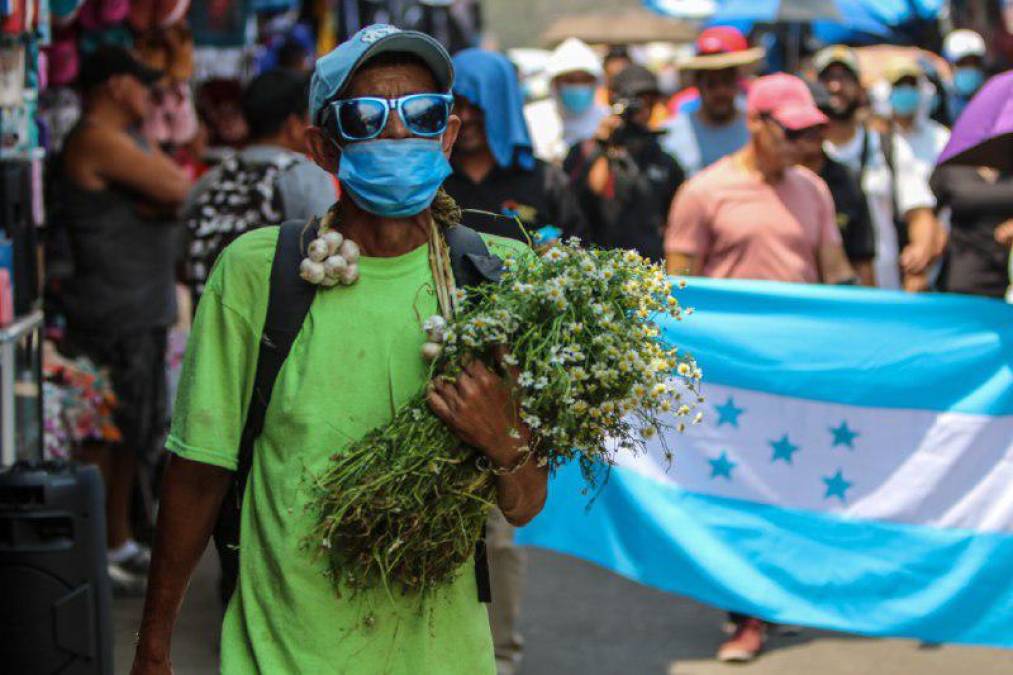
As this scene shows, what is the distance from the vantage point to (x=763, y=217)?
6.82 m

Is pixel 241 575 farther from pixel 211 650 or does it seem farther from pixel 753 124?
pixel 753 124

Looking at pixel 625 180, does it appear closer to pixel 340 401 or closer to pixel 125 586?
pixel 125 586

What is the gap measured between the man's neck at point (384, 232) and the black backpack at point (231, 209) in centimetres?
297

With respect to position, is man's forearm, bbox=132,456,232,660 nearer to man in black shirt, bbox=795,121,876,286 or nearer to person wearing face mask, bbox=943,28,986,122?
man in black shirt, bbox=795,121,876,286

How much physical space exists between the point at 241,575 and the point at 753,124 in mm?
4385

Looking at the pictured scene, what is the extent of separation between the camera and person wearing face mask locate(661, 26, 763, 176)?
9.81 metres

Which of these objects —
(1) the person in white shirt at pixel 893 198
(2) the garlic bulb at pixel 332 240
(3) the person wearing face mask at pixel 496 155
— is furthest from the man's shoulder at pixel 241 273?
(1) the person in white shirt at pixel 893 198

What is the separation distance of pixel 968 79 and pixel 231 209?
8348mm

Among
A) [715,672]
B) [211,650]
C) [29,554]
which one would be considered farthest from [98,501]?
[715,672]

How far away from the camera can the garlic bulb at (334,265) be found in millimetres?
3029

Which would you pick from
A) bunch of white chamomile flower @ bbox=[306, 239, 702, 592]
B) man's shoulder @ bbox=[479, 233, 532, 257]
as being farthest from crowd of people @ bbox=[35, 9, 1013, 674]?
bunch of white chamomile flower @ bbox=[306, 239, 702, 592]

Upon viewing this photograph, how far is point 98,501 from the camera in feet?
16.9

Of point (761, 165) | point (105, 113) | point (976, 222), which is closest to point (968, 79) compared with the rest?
point (976, 222)

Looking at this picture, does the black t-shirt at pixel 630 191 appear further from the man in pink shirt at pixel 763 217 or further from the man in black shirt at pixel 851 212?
the man in pink shirt at pixel 763 217
